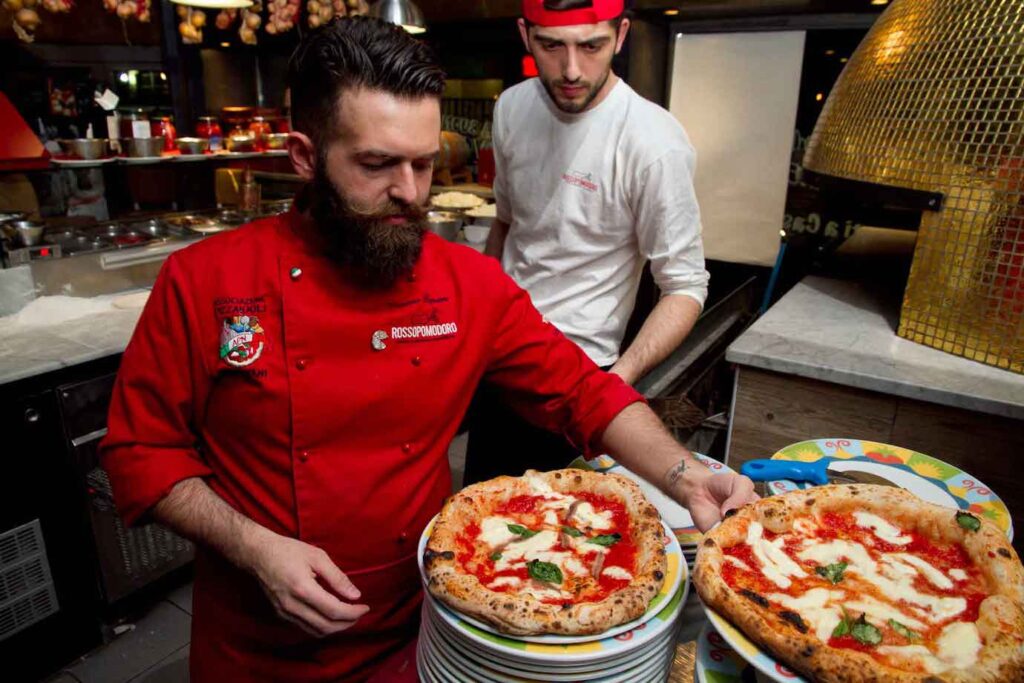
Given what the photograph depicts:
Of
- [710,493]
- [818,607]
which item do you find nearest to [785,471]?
[710,493]

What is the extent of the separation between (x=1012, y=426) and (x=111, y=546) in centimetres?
337

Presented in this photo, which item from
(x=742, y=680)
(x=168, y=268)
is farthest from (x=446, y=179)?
(x=742, y=680)

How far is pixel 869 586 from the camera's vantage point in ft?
3.71

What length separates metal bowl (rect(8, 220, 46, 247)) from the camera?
117 inches

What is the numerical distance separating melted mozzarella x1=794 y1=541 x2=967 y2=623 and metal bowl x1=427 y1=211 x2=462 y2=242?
10.5 ft

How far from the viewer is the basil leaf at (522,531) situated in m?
1.30

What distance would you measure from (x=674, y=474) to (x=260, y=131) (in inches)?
273

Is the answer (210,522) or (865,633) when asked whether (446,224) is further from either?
(865,633)

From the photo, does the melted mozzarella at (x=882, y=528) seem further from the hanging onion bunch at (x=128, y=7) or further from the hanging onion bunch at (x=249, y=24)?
the hanging onion bunch at (x=249, y=24)

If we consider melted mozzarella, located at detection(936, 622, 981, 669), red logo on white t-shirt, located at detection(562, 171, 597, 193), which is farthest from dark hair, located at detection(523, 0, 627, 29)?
melted mozzarella, located at detection(936, 622, 981, 669)

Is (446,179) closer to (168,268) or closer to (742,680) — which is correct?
(168,268)

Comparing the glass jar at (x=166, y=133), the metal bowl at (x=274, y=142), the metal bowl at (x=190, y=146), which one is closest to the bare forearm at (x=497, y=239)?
the metal bowl at (x=190, y=146)

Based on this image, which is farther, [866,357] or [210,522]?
[866,357]

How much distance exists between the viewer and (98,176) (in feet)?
22.6
